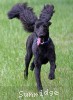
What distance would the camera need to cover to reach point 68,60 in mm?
10211

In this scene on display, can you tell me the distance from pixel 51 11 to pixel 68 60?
234 cm

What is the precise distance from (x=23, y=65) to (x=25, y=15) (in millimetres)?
1728


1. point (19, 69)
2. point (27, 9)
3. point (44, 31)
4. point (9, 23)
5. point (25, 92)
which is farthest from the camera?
point (9, 23)

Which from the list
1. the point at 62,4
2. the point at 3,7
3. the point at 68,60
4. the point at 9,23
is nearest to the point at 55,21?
the point at 9,23

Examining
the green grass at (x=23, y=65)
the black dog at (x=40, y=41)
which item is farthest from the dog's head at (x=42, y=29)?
the green grass at (x=23, y=65)

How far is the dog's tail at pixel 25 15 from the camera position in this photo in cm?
826

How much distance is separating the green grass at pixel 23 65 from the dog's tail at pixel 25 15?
0.99 meters

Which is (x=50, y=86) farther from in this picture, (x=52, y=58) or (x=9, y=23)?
(x=9, y=23)

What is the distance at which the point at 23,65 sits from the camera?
32.5 ft

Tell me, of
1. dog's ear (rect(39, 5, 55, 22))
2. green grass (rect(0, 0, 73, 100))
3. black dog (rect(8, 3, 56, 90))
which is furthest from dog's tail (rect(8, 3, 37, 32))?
green grass (rect(0, 0, 73, 100))

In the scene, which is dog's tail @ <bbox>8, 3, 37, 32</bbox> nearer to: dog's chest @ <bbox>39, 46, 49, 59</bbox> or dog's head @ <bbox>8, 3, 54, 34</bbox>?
dog's head @ <bbox>8, 3, 54, 34</bbox>

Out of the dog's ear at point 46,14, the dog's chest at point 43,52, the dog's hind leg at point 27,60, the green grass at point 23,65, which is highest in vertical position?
the dog's ear at point 46,14

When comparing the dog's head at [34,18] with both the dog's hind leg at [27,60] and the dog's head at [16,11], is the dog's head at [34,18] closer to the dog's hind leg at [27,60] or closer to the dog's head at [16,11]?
the dog's head at [16,11]

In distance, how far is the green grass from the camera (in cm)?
790
